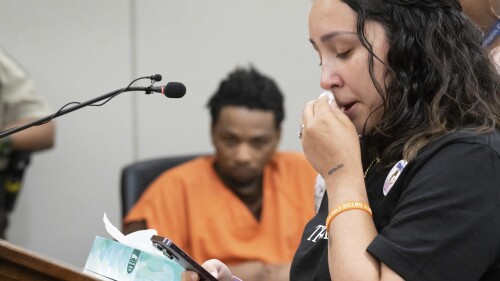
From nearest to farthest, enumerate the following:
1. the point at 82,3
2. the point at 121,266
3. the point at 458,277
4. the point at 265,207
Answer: the point at 458,277, the point at 121,266, the point at 265,207, the point at 82,3

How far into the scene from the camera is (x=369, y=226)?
4.27 feet

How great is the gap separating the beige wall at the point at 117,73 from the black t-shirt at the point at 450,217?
245 centimetres

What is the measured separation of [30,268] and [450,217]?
557mm

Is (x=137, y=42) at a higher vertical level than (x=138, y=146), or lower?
higher

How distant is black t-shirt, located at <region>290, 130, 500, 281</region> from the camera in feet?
4.01

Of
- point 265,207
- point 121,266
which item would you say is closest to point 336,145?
point 121,266

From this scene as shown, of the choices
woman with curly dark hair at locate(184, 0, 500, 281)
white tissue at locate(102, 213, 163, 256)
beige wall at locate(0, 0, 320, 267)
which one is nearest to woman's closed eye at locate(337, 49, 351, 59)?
woman with curly dark hair at locate(184, 0, 500, 281)

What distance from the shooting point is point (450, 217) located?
1.23m

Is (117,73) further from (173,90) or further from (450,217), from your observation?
(450,217)

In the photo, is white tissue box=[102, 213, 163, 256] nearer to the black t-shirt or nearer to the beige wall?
the black t-shirt

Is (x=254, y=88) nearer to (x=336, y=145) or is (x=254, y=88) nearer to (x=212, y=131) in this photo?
(x=212, y=131)

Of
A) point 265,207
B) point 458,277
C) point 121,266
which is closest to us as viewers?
point 458,277

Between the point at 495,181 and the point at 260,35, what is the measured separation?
2.58 meters

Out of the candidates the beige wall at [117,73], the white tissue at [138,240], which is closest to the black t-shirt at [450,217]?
the white tissue at [138,240]
